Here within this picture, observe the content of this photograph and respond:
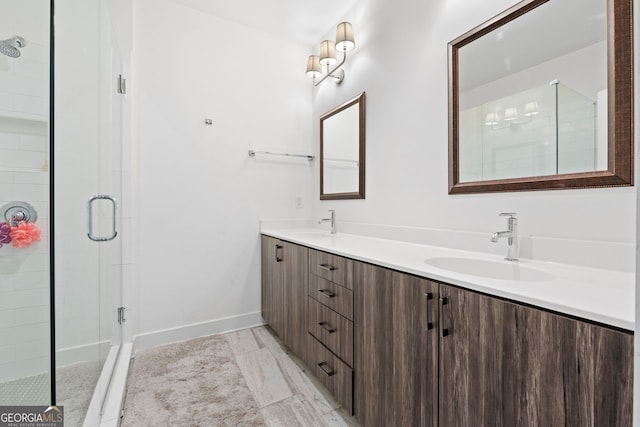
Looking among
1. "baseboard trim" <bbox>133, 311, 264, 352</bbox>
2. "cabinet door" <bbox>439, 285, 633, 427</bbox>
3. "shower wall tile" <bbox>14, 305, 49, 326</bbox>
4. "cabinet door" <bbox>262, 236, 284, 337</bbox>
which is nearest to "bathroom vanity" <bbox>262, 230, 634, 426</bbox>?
"cabinet door" <bbox>439, 285, 633, 427</bbox>

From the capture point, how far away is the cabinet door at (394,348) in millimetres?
940

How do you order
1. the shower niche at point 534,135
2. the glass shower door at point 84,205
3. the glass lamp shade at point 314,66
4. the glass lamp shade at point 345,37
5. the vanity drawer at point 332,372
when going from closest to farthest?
the shower niche at point 534,135 → the glass shower door at point 84,205 → the vanity drawer at point 332,372 → the glass lamp shade at point 345,37 → the glass lamp shade at point 314,66

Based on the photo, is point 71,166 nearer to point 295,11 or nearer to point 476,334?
point 476,334

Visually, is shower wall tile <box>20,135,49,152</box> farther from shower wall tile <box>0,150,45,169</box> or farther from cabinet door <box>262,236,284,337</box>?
cabinet door <box>262,236,284,337</box>

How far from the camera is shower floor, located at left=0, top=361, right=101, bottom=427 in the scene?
3.38 ft

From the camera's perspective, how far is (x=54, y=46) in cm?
106

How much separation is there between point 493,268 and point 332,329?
79 cm

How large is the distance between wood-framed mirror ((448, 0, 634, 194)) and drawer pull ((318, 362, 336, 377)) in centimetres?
110

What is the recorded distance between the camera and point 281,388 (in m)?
1.62

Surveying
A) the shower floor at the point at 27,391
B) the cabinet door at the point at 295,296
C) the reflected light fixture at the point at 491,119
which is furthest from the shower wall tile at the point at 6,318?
the reflected light fixture at the point at 491,119

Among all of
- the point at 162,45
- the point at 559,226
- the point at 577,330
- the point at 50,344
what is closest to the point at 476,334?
the point at 577,330

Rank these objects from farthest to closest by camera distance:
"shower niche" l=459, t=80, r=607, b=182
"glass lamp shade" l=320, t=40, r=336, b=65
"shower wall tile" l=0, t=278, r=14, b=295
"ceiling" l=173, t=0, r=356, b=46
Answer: "glass lamp shade" l=320, t=40, r=336, b=65, "ceiling" l=173, t=0, r=356, b=46, "shower wall tile" l=0, t=278, r=14, b=295, "shower niche" l=459, t=80, r=607, b=182

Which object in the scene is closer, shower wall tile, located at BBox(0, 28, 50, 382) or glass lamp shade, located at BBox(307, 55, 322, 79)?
shower wall tile, located at BBox(0, 28, 50, 382)

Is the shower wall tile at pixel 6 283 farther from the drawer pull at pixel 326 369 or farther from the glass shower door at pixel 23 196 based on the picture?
the drawer pull at pixel 326 369
